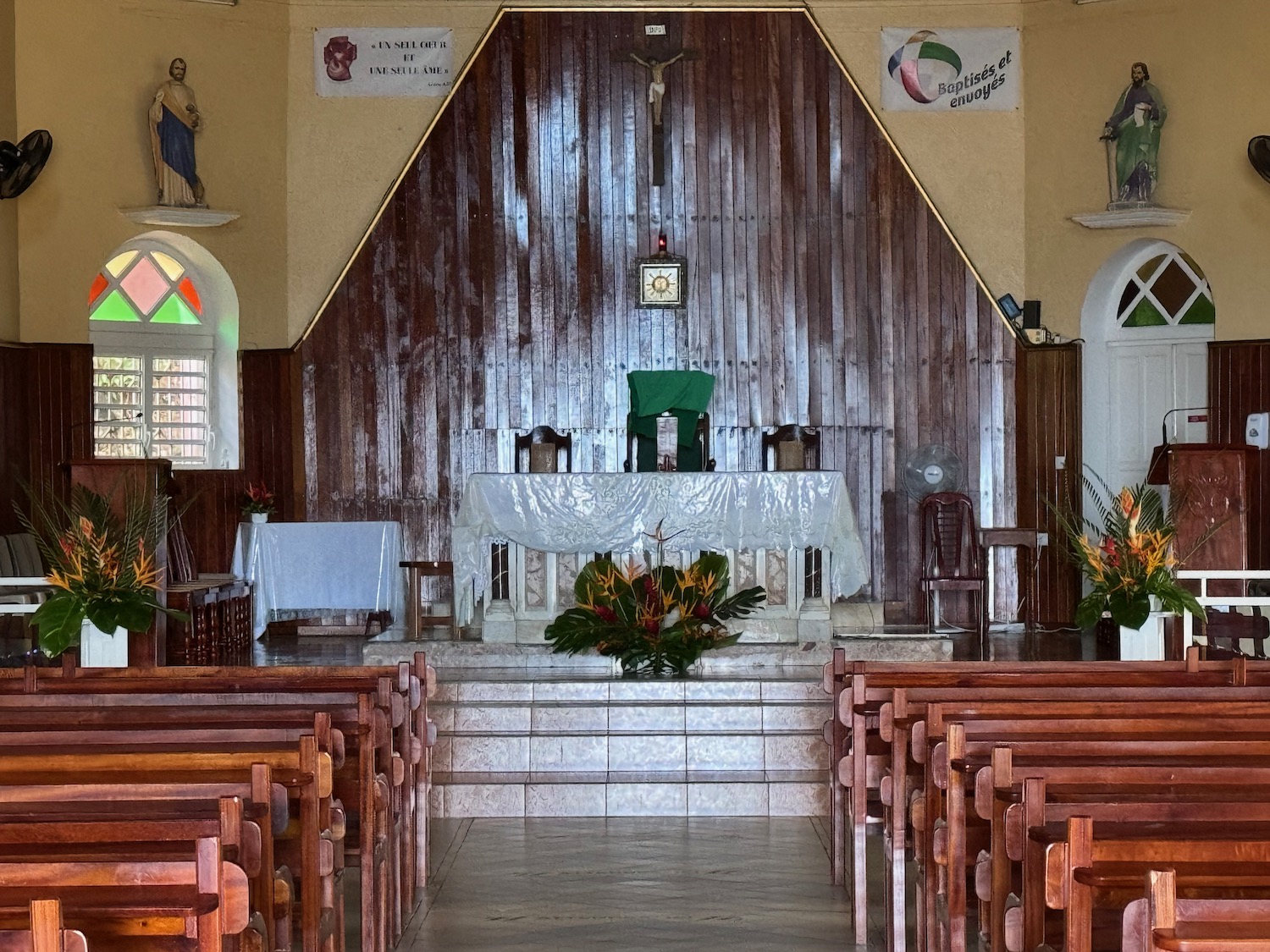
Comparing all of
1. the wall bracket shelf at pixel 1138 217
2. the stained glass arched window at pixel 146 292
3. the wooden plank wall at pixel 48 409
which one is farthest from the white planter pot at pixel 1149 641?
the stained glass arched window at pixel 146 292

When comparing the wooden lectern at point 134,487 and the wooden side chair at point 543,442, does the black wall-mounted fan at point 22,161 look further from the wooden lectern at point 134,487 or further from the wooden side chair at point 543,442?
the wooden side chair at point 543,442

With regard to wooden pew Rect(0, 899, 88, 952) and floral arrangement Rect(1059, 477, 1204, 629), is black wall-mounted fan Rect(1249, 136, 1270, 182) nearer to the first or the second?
floral arrangement Rect(1059, 477, 1204, 629)

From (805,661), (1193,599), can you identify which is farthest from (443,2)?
(1193,599)

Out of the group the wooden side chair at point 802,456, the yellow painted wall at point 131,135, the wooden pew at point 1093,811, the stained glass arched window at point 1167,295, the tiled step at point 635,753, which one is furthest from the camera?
the stained glass arched window at point 1167,295

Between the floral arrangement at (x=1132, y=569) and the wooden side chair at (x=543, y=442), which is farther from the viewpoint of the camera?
the wooden side chair at (x=543, y=442)

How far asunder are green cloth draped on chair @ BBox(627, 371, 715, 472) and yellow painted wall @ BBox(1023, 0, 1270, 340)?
3081 mm

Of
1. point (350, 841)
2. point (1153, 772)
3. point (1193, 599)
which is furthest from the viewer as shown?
point (1193, 599)

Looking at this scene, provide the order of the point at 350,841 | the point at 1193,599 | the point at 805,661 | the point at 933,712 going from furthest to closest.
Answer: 1. the point at 805,661
2. the point at 1193,599
3. the point at 350,841
4. the point at 933,712

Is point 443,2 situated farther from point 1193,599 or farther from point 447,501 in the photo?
point 1193,599

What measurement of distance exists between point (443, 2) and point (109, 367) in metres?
3.70

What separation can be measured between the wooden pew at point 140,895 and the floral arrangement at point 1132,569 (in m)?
4.97

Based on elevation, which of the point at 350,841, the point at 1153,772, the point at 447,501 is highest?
the point at 447,501

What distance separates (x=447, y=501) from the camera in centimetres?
1180

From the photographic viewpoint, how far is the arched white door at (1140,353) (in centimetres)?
1140
